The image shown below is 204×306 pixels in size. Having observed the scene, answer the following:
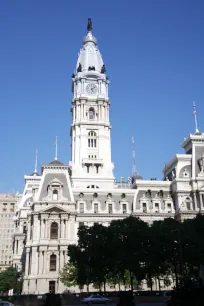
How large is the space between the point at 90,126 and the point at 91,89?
11.9m

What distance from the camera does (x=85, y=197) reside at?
65250mm

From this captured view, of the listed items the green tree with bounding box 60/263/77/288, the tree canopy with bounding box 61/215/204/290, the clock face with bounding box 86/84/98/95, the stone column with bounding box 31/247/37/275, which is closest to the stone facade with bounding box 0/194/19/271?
the clock face with bounding box 86/84/98/95

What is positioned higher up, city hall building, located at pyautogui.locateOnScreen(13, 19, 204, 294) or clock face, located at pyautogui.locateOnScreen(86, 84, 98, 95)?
clock face, located at pyautogui.locateOnScreen(86, 84, 98, 95)

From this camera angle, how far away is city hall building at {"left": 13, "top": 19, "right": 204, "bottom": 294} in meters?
57.6

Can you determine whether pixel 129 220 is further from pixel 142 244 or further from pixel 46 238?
pixel 46 238

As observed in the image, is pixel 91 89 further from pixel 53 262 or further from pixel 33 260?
pixel 33 260

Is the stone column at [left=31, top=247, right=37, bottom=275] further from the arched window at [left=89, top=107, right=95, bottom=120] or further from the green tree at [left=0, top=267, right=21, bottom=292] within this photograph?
the arched window at [left=89, top=107, right=95, bottom=120]

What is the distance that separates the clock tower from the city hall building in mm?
225

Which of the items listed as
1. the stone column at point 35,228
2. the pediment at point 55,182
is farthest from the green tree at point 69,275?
the pediment at point 55,182

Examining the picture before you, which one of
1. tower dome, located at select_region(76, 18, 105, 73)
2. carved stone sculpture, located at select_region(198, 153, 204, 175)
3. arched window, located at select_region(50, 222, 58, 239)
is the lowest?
arched window, located at select_region(50, 222, 58, 239)

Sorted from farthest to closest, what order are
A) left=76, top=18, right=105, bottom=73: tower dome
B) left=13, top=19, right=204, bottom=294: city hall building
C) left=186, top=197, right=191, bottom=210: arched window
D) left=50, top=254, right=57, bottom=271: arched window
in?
1. left=76, top=18, right=105, bottom=73: tower dome
2. left=186, top=197, right=191, bottom=210: arched window
3. left=13, top=19, right=204, bottom=294: city hall building
4. left=50, top=254, right=57, bottom=271: arched window

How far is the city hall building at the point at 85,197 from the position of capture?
57.6m

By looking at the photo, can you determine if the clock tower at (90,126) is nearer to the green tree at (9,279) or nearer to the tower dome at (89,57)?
the tower dome at (89,57)

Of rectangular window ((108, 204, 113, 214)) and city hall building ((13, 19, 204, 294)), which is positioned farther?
rectangular window ((108, 204, 113, 214))
